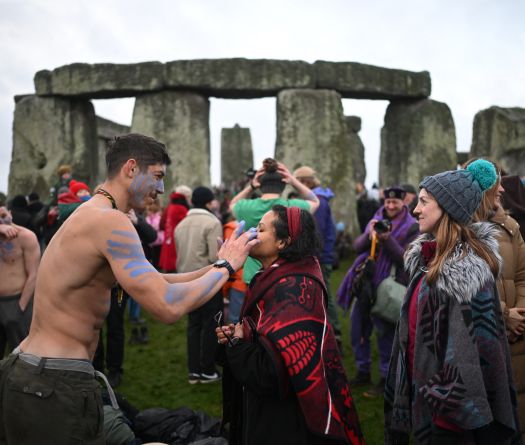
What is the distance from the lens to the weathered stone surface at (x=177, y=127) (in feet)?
34.9

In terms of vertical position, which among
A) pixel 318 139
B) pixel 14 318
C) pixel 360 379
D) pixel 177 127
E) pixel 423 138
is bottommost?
pixel 360 379

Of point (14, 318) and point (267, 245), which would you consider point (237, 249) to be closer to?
point (267, 245)

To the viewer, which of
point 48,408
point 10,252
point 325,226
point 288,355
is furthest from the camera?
point 325,226

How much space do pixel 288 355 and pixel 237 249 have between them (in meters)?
0.50

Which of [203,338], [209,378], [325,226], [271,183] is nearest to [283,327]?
[271,183]

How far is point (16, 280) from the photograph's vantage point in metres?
4.19

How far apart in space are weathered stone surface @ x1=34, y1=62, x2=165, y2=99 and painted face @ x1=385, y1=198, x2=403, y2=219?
739cm

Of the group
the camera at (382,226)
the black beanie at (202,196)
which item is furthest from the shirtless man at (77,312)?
the black beanie at (202,196)

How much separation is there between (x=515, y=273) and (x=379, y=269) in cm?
137

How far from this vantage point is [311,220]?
2.69 metres

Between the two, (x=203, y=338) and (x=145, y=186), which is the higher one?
(x=145, y=186)

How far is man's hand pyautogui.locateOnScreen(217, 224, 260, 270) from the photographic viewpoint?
233 centimetres

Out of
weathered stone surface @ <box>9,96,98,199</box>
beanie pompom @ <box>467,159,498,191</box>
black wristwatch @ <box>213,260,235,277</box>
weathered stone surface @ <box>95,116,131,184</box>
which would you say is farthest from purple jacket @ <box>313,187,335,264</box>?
weathered stone surface @ <box>95,116,131,184</box>

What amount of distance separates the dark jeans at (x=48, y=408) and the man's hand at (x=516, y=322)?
2.14 m
